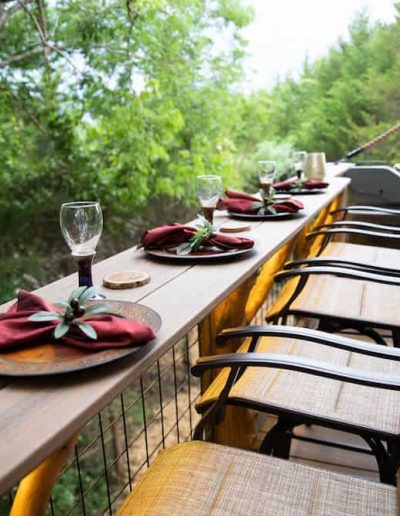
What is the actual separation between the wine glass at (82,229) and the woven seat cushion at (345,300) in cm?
91

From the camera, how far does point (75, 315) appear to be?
907 mm

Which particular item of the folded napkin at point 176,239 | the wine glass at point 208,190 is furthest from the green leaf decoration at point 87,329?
the wine glass at point 208,190

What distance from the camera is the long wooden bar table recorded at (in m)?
0.63

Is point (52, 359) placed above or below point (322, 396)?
above

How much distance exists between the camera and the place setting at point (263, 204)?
6.54ft

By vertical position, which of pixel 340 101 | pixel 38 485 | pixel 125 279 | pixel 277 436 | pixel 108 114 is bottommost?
pixel 277 436

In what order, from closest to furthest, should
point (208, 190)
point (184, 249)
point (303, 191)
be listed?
point (184, 249)
point (208, 190)
point (303, 191)

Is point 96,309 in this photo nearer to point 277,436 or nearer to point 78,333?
point 78,333

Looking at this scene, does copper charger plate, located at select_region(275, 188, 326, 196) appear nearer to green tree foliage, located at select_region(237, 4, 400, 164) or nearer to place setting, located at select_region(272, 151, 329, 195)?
place setting, located at select_region(272, 151, 329, 195)

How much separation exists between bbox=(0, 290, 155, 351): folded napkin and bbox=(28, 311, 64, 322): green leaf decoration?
12 mm

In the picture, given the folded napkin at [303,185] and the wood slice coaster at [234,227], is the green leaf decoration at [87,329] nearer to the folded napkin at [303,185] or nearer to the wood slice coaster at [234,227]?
the wood slice coaster at [234,227]

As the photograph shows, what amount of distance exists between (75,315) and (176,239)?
0.66 metres

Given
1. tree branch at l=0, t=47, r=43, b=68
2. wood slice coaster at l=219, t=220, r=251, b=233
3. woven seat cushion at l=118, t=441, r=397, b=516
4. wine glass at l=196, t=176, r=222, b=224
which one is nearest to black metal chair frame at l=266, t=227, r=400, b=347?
wood slice coaster at l=219, t=220, r=251, b=233

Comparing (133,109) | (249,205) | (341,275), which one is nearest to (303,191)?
(249,205)
